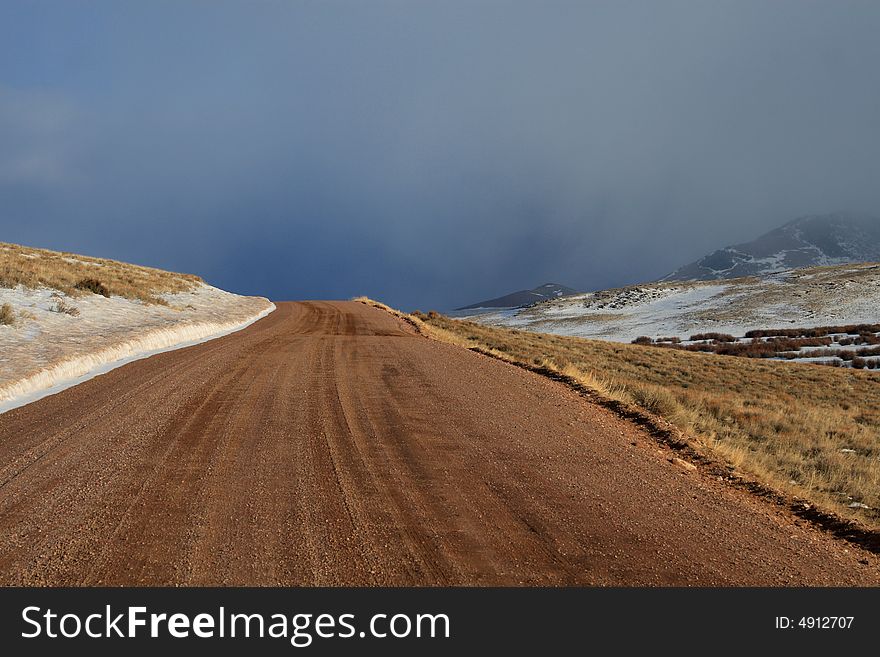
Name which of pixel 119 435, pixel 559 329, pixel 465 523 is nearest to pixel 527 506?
pixel 465 523

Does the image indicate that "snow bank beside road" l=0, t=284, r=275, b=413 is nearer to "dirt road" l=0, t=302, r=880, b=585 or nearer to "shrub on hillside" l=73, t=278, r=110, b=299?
"shrub on hillside" l=73, t=278, r=110, b=299

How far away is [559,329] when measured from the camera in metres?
56.4

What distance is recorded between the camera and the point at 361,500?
14.0 ft

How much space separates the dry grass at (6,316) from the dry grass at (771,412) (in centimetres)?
1277

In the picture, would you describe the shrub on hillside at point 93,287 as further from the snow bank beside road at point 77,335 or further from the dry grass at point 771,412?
the dry grass at point 771,412

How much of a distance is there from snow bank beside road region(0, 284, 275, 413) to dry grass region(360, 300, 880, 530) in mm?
9883

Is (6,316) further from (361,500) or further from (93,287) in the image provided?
(361,500)

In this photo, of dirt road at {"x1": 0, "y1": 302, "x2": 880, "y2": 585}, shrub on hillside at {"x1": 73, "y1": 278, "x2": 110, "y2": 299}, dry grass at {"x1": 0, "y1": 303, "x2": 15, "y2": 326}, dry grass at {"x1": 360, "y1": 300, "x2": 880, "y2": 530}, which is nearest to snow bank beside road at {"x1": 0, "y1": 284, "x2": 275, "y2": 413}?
dry grass at {"x1": 0, "y1": 303, "x2": 15, "y2": 326}

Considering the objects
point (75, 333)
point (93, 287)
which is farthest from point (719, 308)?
point (75, 333)

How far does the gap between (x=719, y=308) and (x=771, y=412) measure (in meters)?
48.4

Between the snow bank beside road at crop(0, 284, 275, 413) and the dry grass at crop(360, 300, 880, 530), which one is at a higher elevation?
the snow bank beside road at crop(0, 284, 275, 413)

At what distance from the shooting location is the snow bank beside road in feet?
27.2
